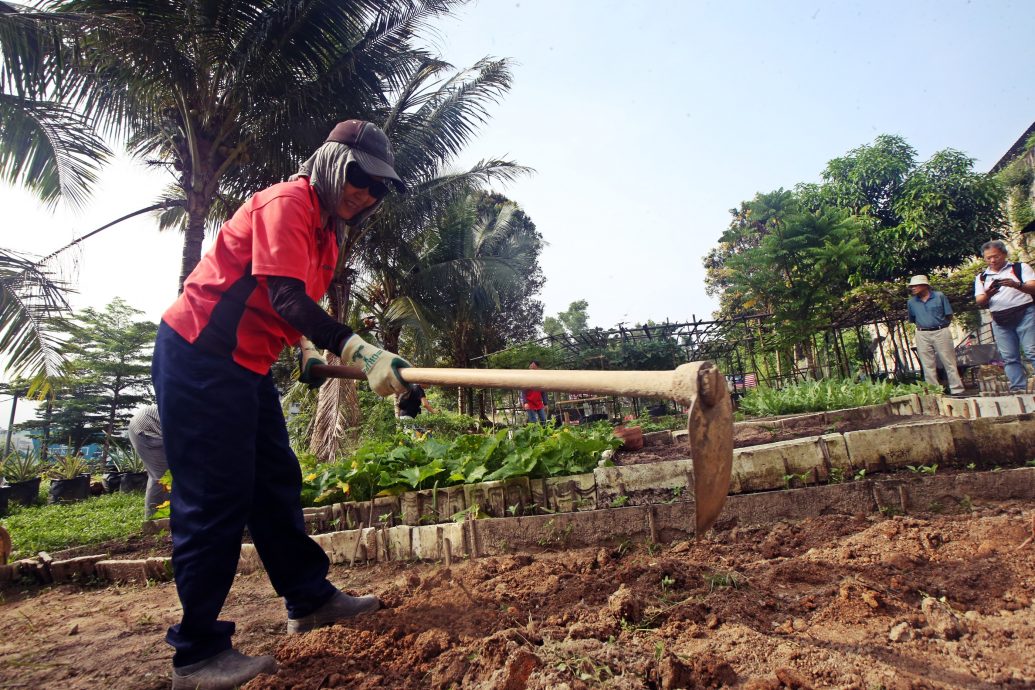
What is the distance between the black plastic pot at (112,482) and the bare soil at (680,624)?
32.2 feet

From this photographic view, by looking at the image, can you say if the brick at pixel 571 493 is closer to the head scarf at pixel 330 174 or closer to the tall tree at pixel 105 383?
the head scarf at pixel 330 174

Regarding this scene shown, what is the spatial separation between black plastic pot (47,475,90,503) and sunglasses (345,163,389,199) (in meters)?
10.7

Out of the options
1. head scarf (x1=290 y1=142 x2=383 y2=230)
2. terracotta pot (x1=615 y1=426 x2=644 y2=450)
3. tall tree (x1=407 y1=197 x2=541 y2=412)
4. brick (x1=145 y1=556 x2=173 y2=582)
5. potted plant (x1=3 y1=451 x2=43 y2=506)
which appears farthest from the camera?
tall tree (x1=407 y1=197 x2=541 y2=412)

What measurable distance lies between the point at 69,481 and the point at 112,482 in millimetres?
1115

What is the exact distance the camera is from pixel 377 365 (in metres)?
2.02

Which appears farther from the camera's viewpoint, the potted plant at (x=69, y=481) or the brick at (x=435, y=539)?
the potted plant at (x=69, y=481)

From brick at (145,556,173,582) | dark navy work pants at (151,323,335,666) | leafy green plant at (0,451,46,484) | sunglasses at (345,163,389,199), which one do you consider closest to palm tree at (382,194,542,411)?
leafy green plant at (0,451,46,484)

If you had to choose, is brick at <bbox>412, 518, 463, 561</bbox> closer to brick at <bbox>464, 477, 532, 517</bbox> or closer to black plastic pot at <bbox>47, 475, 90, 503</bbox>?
brick at <bbox>464, 477, 532, 517</bbox>

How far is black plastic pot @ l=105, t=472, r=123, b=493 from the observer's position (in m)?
10.8

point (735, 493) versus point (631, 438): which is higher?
point (631, 438)

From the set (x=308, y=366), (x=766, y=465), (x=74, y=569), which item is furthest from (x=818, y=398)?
(x=74, y=569)

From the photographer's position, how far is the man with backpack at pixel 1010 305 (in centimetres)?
498

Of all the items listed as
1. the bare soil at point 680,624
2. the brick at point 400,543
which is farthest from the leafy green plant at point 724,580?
the brick at point 400,543

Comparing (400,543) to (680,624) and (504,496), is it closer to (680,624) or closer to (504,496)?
(504,496)
